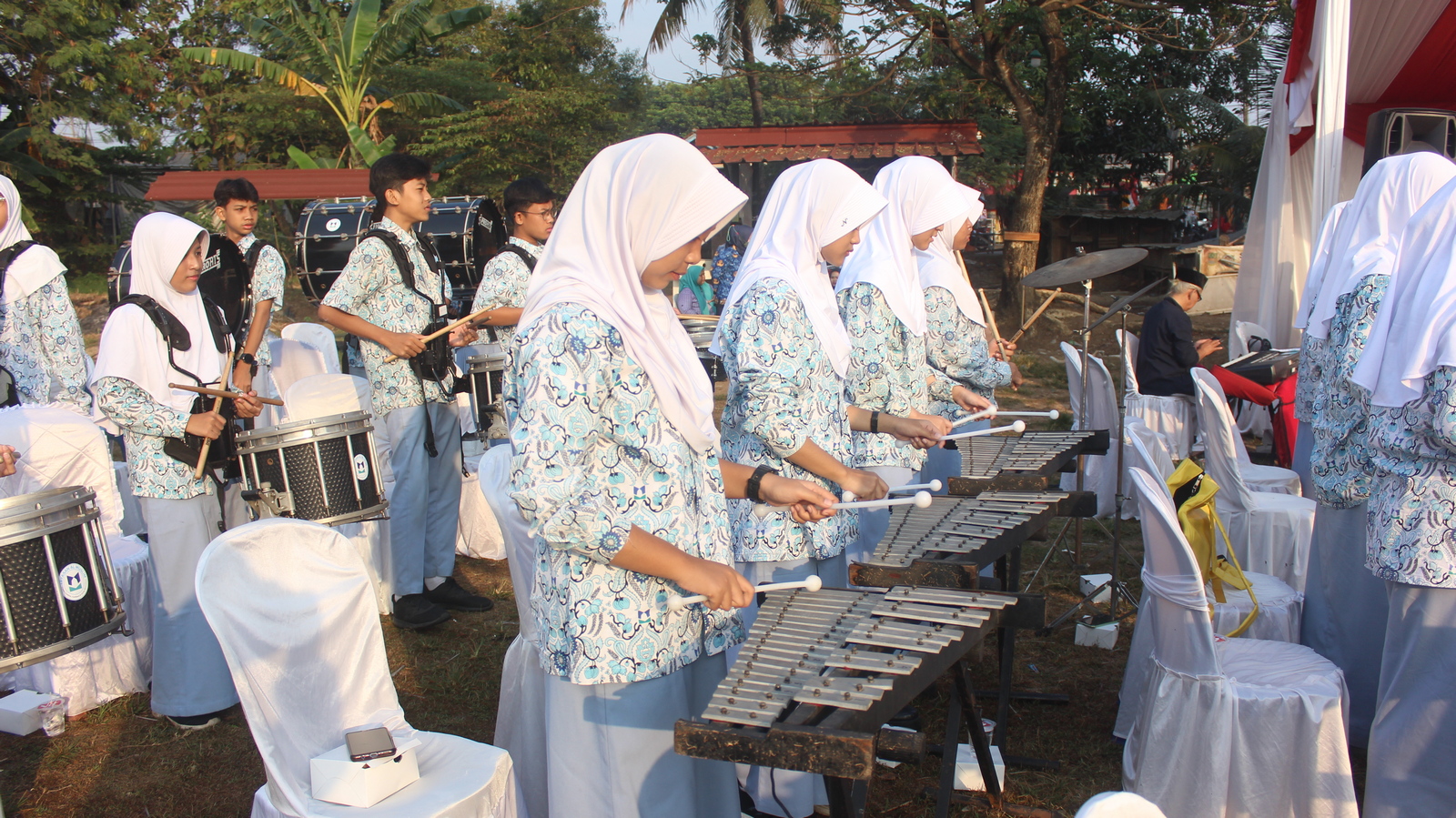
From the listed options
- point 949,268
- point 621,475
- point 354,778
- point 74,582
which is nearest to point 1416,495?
point 949,268

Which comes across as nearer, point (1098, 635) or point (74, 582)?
point (74, 582)

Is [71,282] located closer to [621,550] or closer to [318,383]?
[318,383]

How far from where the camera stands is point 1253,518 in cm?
468

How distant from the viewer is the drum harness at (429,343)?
481 centimetres

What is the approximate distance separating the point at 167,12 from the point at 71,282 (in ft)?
20.0

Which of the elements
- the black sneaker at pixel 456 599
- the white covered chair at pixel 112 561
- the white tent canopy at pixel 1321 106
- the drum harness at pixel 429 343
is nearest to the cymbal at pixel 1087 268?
the white tent canopy at pixel 1321 106

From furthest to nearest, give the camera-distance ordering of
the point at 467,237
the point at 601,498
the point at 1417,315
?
the point at 467,237
the point at 1417,315
the point at 601,498

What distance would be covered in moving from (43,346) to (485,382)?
220 cm

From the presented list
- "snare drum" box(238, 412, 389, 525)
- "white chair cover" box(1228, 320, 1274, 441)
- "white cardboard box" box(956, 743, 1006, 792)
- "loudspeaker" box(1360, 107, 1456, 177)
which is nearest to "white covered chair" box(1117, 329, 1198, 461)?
"white chair cover" box(1228, 320, 1274, 441)

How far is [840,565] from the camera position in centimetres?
326

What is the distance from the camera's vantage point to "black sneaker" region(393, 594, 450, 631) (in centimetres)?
488

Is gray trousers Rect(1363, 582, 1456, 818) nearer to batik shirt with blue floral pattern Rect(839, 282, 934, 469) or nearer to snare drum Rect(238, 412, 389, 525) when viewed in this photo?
batik shirt with blue floral pattern Rect(839, 282, 934, 469)

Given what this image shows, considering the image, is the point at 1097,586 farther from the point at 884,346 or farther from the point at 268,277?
the point at 268,277

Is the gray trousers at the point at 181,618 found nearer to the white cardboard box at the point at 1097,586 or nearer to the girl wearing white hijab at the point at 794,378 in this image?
the girl wearing white hijab at the point at 794,378
